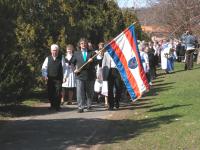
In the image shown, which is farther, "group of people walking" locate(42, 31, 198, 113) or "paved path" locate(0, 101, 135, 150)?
"group of people walking" locate(42, 31, 198, 113)

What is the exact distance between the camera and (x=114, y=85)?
1678 cm

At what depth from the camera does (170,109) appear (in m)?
15.5

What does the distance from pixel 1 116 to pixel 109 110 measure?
3.08 m

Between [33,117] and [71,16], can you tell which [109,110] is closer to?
[33,117]

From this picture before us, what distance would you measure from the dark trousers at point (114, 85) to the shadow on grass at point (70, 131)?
2081 millimetres

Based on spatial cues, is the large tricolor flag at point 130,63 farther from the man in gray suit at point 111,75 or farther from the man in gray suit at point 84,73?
the man in gray suit at point 84,73

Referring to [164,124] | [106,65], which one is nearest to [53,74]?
[106,65]

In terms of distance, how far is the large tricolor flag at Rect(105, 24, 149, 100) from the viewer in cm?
1573

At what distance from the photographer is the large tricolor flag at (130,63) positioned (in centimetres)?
1573

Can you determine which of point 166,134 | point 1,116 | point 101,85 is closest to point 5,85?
point 1,116

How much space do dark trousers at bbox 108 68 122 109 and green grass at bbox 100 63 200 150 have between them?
0.65 meters

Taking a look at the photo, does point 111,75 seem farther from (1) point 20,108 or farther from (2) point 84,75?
(1) point 20,108

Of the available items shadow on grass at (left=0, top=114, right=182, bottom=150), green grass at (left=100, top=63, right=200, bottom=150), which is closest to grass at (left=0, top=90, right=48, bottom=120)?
shadow on grass at (left=0, top=114, right=182, bottom=150)

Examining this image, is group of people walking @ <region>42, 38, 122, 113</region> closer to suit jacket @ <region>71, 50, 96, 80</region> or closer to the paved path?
suit jacket @ <region>71, 50, 96, 80</region>
